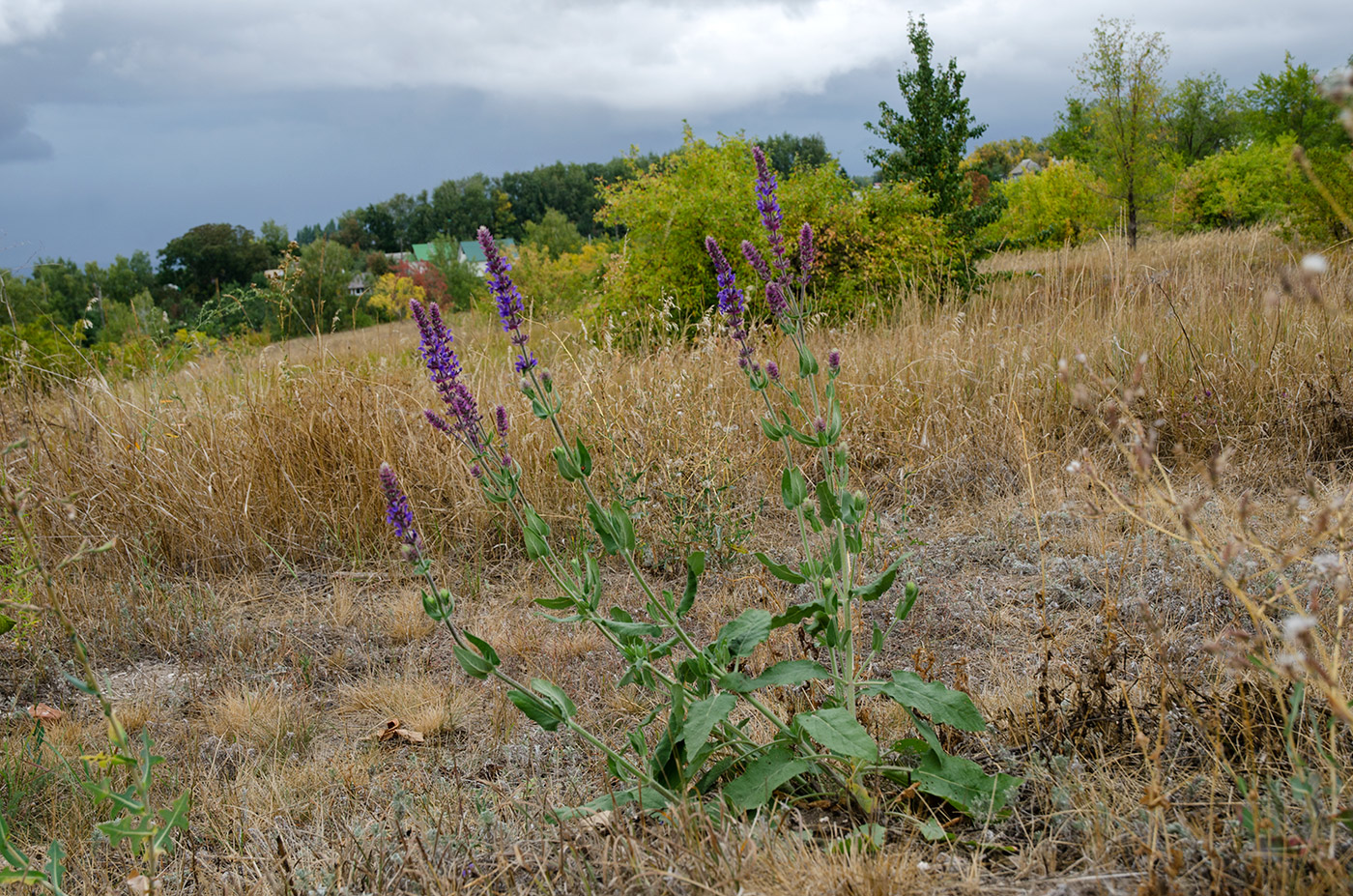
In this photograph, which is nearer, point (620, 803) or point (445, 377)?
point (620, 803)

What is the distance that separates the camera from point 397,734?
239 cm

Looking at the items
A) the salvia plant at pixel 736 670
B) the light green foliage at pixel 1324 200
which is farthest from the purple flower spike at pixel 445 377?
the light green foliage at pixel 1324 200

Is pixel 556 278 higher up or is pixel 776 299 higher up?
pixel 556 278

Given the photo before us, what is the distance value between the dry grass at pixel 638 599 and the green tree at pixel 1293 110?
13.5 metres

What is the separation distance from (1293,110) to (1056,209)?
681cm

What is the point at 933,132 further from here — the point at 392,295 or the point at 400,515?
the point at 392,295

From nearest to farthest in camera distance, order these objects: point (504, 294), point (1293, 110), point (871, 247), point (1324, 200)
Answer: point (504, 294) < point (871, 247) < point (1324, 200) < point (1293, 110)

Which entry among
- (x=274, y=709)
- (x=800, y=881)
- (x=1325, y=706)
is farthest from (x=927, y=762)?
(x=274, y=709)

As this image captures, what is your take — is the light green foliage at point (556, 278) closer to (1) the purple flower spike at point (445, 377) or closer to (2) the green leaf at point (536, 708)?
(1) the purple flower spike at point (445, 377)

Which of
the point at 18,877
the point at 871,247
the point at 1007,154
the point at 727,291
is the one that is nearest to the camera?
the point at 18,877

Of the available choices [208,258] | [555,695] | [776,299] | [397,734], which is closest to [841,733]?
[555,695]

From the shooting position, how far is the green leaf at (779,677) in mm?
1570

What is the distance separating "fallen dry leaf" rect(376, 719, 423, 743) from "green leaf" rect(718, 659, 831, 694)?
1.18 m

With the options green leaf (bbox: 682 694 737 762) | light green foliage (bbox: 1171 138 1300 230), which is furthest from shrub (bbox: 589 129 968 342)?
light green foliage (bbox: 1171 138 1300 230)
